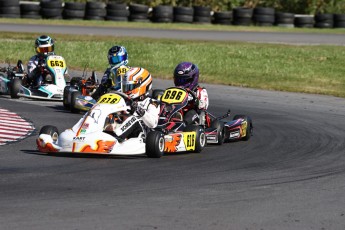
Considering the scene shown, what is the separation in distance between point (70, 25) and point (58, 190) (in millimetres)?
28694

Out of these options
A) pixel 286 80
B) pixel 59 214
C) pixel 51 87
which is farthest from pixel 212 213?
pixel 286 80

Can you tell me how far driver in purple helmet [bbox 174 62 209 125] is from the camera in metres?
12.4

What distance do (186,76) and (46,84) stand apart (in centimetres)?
616

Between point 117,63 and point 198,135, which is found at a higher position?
point 117,63

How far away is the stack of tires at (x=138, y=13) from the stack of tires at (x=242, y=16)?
13.8 ft

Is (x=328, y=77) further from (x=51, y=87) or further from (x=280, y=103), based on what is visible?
(x=51, y=87)

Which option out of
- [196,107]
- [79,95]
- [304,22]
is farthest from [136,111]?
[304,22]

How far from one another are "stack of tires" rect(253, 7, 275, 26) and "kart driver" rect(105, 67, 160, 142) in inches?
1165

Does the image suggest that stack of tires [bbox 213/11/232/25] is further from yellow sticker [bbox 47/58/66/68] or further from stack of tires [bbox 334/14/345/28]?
yellow sticker [bbox 47/58/66/68]

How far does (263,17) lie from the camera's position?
41.3 metres

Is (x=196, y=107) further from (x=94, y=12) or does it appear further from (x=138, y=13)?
(x=138, y=13)

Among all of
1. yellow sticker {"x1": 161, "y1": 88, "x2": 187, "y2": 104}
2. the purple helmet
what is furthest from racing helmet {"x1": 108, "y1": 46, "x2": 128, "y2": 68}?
yellow sticker {"x1": 161, "y1": 88, "x2": 187, "y2": 104}

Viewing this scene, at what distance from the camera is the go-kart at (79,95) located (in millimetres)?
15836

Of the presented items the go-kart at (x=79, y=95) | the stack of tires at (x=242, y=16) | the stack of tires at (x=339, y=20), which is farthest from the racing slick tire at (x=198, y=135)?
the stack of tires at (x=339, y=20)
